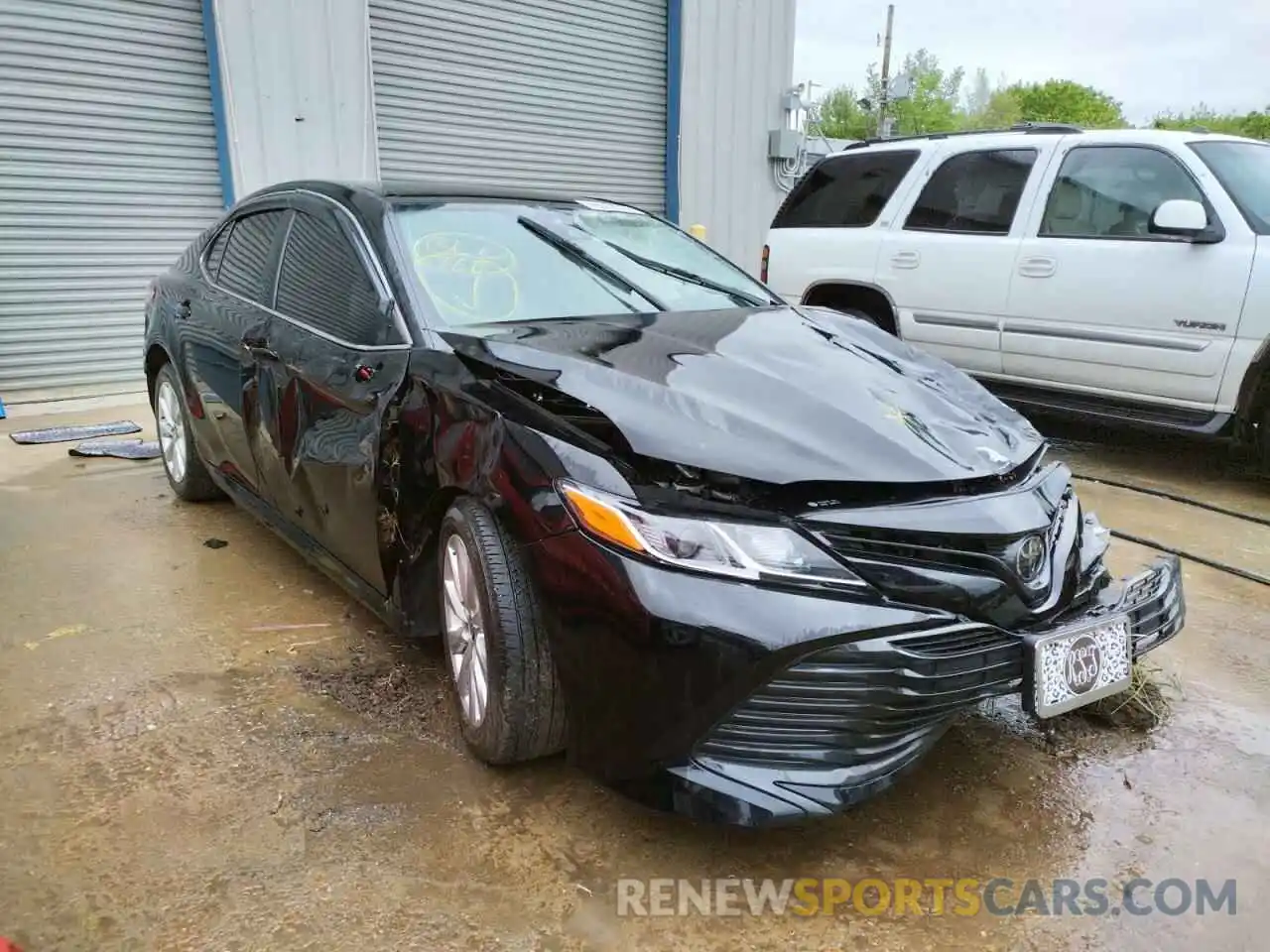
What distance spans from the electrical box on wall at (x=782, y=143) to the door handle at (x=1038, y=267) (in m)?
6.66

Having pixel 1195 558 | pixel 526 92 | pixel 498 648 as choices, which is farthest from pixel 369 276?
pixel 526 92

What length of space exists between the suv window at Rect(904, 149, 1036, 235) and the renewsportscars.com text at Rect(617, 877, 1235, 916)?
448 cm

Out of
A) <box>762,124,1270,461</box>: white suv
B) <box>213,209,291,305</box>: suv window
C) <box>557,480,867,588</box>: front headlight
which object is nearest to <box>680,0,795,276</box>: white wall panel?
<box>762,124,1270,461</box>: white suv

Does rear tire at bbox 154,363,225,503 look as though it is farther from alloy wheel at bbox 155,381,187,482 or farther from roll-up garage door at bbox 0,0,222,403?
roll-up garage door at bbox 0,0,222,403

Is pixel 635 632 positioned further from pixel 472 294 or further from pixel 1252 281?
pixel 1252 281

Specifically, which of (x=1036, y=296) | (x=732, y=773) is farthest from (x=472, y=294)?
(x=1036, y=296)

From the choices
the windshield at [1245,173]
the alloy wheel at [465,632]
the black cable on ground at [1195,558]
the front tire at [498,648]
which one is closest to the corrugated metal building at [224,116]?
the windshield at [1245,173]

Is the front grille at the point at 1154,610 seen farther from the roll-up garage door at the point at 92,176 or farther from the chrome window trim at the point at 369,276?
the roll-up garage door at the point at 92,176

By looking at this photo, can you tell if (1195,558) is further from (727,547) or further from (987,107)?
(987,107)

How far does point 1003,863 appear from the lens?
216 cm

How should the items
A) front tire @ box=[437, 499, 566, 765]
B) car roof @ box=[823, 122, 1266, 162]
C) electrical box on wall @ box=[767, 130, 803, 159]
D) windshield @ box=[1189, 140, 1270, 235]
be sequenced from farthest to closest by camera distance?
electrical box on wall @ box=[767, 130, 803, 159] < car roof @ box=[823, 122, 1266, 162] < windshield @ box=[1189, 140, 1270, 235] < front tire @ box=[437, 499, 566, 765]

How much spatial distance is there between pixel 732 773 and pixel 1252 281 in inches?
165

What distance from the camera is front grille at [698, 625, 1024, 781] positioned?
191 cm

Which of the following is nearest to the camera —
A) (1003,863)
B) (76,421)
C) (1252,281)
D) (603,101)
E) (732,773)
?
(732,773)
